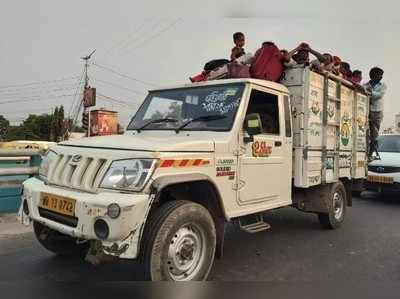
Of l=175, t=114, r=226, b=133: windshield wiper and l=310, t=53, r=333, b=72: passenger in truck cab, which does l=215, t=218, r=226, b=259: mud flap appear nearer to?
l=175, t=114, r=226, b=133: windshield wiper

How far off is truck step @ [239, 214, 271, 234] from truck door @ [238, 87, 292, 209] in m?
0.19

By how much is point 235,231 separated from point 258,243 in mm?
770

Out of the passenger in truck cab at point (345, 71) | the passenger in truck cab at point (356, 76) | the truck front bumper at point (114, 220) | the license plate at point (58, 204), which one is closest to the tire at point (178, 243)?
the truck front bumper at point (114, 220)

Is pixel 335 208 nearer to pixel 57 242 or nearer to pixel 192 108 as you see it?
pixel 192 108

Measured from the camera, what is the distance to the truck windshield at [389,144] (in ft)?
39.0

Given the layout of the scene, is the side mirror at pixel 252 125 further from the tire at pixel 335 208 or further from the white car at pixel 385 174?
the white car at pixel 385 174

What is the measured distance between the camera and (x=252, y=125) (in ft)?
16.6

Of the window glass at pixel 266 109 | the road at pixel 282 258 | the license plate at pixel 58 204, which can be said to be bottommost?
the road at pixel 282 258

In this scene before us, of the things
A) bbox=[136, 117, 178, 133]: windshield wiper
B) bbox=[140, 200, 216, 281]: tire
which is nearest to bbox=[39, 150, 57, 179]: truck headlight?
bbox=[136, 117, 178, 133]: windshield wiper

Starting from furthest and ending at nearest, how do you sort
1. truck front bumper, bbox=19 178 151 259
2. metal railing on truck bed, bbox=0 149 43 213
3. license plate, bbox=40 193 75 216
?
metal railing on truck bed, bbox=0 149 43 213, license plate, bbox=40 193 75 216, truck front bumper, bbox=19 178 151 259

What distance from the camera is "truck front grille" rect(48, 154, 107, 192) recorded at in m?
4.18

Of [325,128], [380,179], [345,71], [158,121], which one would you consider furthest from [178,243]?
[380,179]

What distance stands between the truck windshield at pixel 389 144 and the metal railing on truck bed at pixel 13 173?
873cm

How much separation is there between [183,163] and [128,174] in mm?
589
